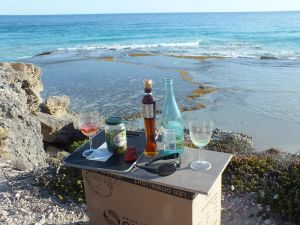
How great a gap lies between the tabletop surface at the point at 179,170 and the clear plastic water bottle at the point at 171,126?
0.12 meters

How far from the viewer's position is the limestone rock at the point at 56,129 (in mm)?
8570

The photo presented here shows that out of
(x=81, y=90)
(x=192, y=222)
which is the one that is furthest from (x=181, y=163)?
(x=81, y=90)

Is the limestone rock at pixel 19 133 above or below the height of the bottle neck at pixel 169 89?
below

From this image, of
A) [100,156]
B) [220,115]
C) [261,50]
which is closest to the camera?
[100,156]

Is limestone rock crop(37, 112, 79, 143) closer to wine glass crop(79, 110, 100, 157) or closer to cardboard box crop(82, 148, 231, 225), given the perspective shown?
cardboard box crop(82, 148, 231, 225)

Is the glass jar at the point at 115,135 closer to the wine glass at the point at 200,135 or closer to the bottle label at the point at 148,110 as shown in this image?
the bottle label at the point at 148,110

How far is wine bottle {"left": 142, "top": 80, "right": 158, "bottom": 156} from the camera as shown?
99.2 inches

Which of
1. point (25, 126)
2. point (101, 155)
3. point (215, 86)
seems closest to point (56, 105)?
point (25, 126)

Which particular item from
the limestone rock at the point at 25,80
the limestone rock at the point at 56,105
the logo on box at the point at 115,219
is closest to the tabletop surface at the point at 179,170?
the logo on box at the point at 115,219

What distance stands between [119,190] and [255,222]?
63.0 inches

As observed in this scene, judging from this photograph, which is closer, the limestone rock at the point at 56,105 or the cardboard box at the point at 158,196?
the cardboard box at the point at 158,196

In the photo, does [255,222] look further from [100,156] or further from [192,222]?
[100,156]

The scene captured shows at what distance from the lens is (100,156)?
2.66m

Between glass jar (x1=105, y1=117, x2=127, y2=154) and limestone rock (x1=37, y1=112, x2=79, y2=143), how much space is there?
6.32m
